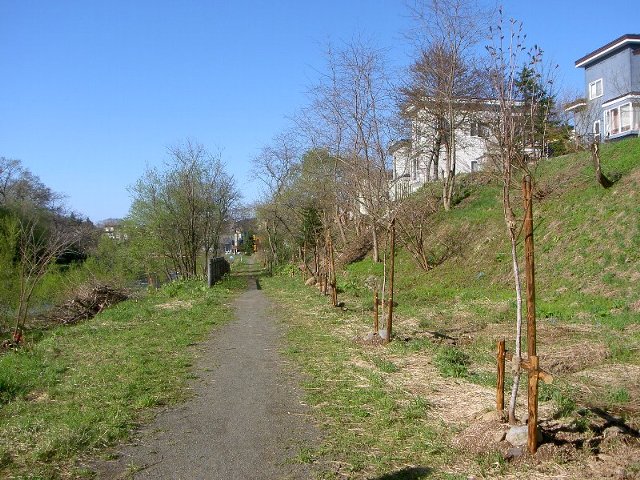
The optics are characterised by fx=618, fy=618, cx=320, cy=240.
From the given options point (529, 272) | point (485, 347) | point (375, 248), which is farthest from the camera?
point (375, 248)

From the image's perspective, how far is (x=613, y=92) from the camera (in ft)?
125

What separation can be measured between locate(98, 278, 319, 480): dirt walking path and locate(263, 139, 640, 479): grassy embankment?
0.34 m

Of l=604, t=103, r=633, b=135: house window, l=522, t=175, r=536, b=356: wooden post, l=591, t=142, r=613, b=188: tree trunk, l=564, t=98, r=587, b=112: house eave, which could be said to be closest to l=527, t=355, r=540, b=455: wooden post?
l=522, t=175, r=536, b=356: wooden post

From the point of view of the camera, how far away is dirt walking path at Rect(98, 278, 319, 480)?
4.98m

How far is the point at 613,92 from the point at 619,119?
10.3 feet

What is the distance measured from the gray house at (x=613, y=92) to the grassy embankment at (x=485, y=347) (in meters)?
15.2

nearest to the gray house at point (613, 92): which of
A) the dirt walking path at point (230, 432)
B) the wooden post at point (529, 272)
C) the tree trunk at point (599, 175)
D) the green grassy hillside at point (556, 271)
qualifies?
the green grassy hillside at point (556, 271)

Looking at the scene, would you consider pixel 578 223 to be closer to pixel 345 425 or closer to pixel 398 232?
pixel 398 232

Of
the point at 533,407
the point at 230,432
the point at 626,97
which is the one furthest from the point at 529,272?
the point at 626,97

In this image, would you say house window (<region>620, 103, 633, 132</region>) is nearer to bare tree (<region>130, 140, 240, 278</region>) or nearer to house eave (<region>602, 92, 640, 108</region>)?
house eave (<region>602, 92, 640, 108</region>)

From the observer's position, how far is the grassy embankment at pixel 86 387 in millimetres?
5406

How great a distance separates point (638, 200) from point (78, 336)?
13.9 metres

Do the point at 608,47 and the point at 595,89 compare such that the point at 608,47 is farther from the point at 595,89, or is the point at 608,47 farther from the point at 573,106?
the point at 573,106

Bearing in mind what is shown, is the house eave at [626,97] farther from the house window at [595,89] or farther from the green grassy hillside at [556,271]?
the green grassy hillside at [556,271]
